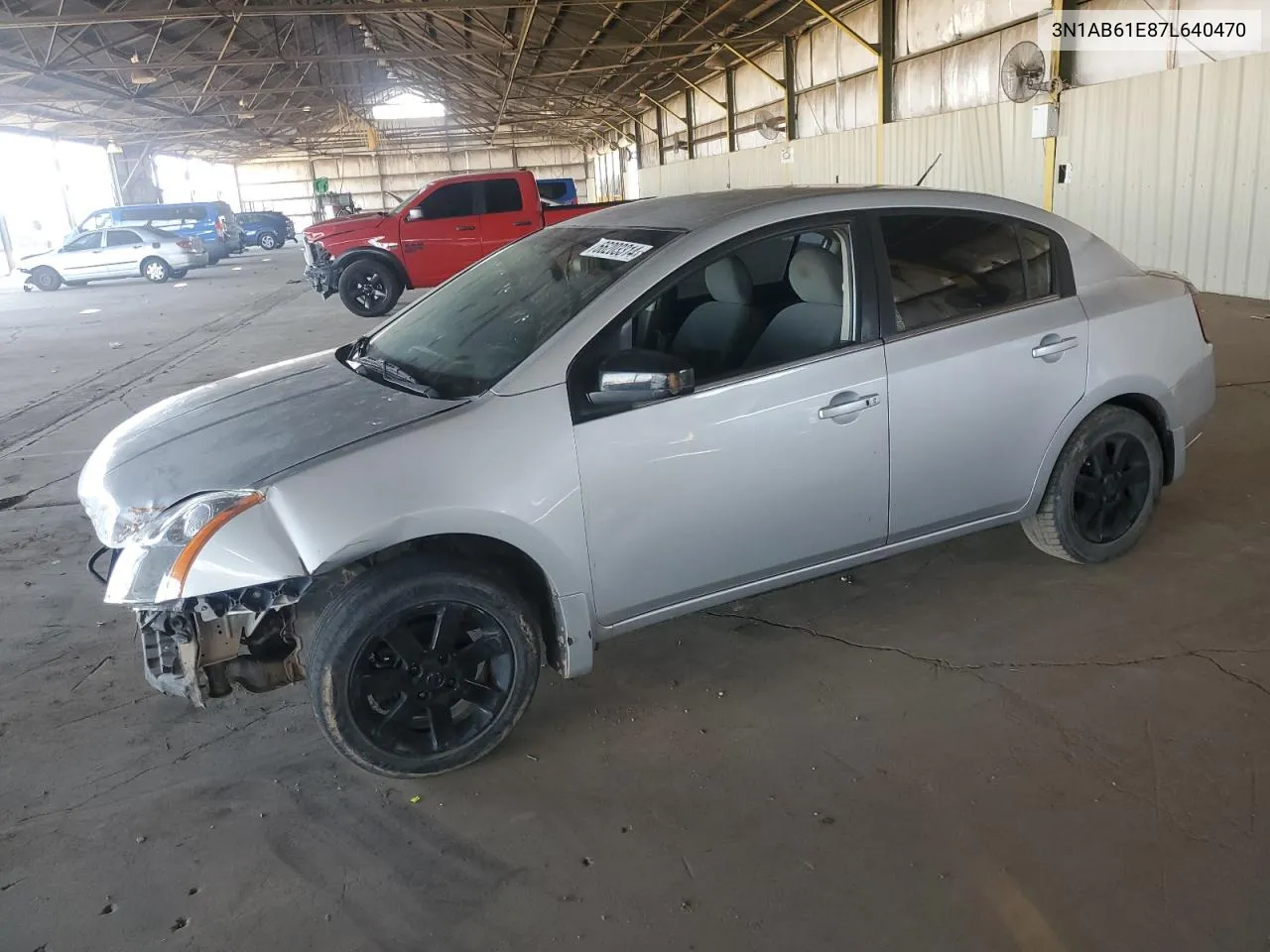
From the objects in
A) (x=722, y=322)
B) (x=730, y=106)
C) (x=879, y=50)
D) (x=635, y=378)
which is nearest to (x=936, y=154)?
(x=879, y=50)

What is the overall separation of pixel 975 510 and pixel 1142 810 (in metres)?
1.25

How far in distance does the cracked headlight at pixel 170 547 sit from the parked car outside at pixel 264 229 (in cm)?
3593

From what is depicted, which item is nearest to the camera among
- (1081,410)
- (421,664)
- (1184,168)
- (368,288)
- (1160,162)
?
(421,664)

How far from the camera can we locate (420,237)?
1334cm

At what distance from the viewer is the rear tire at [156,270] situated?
21531mm

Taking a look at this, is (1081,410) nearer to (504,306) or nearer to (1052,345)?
(1052,345)

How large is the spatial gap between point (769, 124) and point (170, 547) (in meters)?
22.0

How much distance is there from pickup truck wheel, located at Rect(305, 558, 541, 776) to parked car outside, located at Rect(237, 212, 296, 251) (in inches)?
1426

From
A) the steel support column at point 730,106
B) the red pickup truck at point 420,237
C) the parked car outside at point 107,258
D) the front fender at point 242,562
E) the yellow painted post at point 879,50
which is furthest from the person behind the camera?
the steel support column at point 730,106

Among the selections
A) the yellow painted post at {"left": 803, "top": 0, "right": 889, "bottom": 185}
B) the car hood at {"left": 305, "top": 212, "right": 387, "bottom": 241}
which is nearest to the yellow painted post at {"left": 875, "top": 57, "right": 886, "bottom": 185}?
the yellow painted post at {"left": 803, "top": 0, "right": 889, "bottom": 185}

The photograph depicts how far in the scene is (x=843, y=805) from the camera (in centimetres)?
251

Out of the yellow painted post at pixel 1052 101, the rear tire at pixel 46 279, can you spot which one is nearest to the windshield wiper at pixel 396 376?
the yellow painted post at pixel 1052 101

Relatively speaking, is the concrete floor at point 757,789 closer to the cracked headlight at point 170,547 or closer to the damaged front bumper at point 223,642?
the damaged front bumper at point 223,642

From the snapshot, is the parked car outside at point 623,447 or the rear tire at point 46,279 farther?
the rear tire at point 46,279
